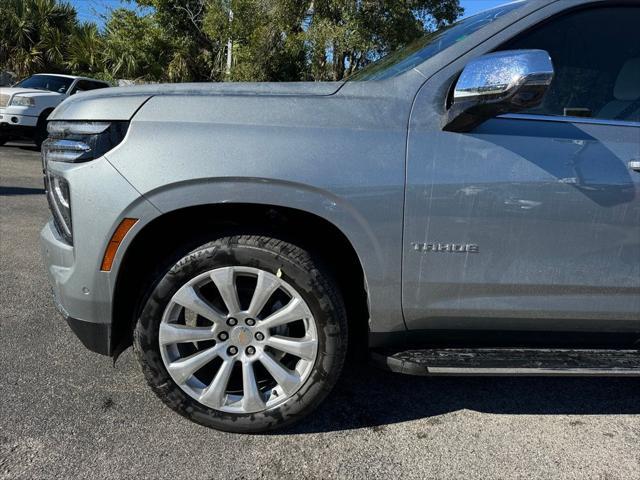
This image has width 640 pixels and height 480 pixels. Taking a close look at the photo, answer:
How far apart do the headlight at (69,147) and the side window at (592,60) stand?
1.73m

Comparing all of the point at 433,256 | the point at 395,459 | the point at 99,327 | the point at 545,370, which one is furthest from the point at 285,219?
the point at 545,370

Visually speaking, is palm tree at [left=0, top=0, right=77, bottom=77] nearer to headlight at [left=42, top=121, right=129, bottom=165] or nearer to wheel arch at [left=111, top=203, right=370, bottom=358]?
headlight at [left=42, top=121, right=129, bottom=165]

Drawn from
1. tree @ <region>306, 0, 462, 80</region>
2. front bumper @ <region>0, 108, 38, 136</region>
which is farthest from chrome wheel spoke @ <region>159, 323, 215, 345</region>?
front bumper @ <region>0, 108, 38, 136</region>

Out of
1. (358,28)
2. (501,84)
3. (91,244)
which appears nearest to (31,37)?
(358,28)

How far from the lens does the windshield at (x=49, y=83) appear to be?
38.2ft

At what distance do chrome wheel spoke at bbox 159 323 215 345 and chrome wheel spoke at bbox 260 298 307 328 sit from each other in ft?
0.82

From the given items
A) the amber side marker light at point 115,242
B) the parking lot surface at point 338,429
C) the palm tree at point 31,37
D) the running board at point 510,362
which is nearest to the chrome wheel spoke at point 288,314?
the running board at point 510,362

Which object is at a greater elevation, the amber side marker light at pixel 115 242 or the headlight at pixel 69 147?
A: the headlight at pixel 69 147

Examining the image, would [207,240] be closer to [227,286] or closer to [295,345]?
[227,286]

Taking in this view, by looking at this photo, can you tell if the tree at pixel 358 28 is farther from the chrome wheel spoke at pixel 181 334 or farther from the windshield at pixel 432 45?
the chrome wheel spoke at pixel 181 334

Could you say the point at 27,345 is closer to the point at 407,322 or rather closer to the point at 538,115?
the point at 407,322

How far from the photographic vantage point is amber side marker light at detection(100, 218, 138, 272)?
2.14m

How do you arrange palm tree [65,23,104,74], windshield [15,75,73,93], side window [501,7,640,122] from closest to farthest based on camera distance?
1. side window [501,7,640,122]
2. windshield [15,75,73,93]
3. palm tree [65,23,104,74]

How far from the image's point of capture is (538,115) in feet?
7.47
